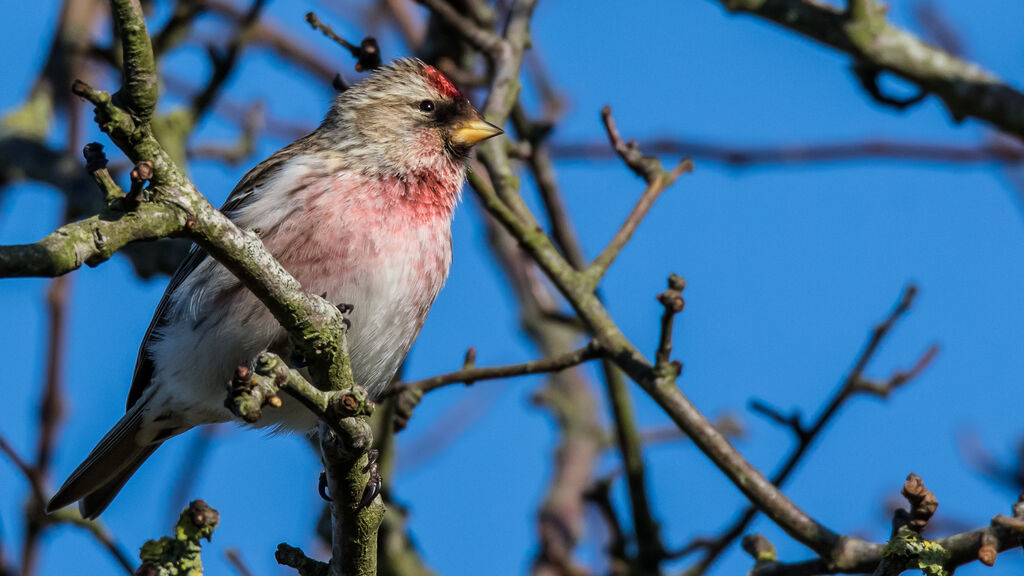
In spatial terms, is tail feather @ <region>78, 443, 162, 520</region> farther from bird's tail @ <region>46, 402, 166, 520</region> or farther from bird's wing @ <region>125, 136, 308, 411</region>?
bird's wing @ <region>125, 136, 308, 411</region>

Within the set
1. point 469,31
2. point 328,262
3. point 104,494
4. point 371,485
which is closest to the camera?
point 371,485

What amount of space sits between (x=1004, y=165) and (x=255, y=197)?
3.88 m

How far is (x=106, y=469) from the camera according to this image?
4879 millimetres

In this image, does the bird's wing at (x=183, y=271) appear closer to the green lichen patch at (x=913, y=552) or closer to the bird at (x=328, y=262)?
the bird at (x=328, y=262)

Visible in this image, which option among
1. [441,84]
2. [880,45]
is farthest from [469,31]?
[880,45]

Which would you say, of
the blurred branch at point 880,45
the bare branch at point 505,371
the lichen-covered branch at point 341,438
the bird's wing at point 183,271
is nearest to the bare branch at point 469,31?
the bird's wing at point 183,271

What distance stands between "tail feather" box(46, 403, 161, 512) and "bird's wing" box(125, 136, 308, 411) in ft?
0.31

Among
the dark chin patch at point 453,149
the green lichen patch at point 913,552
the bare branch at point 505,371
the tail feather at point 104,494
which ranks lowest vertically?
the green lichen patch at point 913,552

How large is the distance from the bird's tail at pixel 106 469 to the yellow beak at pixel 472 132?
5.41 feet

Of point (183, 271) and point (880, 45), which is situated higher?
point (880, 45)

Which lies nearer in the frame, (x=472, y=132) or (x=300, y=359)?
(x=300, y=359)

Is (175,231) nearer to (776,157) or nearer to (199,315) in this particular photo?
(199,315)

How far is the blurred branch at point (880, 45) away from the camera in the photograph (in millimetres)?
4691

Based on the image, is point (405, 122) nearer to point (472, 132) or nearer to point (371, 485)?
point (472, 132)
